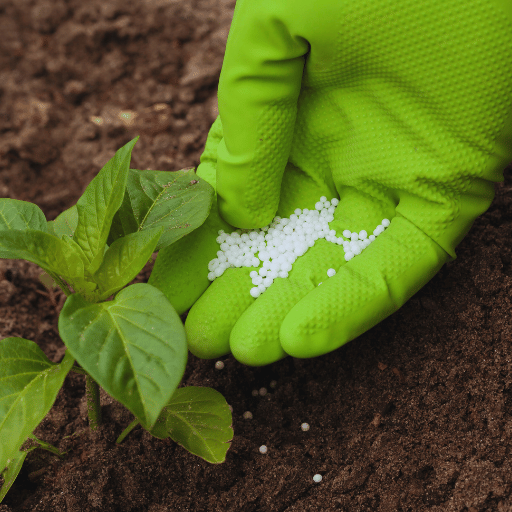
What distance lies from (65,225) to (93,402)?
339mm

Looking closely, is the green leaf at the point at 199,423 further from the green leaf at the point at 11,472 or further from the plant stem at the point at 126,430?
the green leaf at the point at 11,472

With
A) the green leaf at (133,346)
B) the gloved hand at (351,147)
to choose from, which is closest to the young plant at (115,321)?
the green leaf at (133,346)

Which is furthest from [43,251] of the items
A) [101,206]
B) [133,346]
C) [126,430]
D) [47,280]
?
[47,280]

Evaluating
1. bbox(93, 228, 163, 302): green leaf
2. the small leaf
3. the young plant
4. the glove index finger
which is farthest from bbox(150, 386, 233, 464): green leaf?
the small leaf

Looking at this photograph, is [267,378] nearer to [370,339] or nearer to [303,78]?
[370,339]

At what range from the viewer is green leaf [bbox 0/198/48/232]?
0.91 meters

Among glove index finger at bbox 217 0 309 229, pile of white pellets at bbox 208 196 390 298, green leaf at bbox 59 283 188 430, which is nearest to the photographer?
green leaf at bbox 59 283 188 430

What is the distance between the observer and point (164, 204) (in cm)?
99

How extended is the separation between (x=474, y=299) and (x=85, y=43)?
1526mm

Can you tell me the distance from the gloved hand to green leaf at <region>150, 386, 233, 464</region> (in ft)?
0.29

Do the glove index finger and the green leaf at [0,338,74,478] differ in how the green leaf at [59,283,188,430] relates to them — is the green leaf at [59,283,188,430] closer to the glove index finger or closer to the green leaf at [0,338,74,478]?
the green leaf at [0,338,74,478]

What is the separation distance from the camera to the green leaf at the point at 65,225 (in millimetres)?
998

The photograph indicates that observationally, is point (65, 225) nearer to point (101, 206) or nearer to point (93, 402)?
point (101, 206)

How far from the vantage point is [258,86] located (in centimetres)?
93
